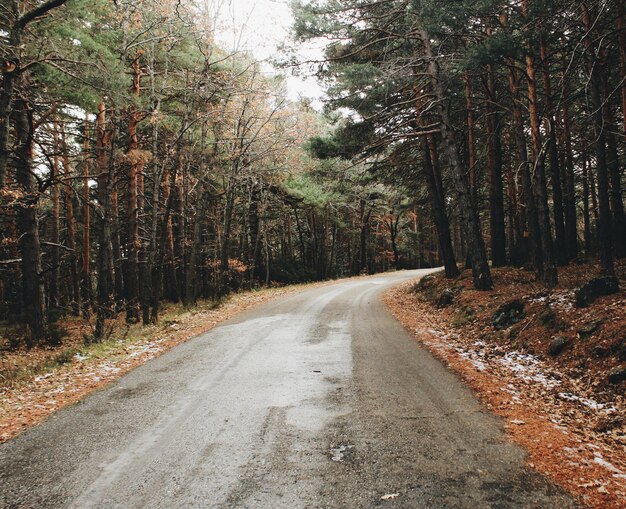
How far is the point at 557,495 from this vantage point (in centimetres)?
324

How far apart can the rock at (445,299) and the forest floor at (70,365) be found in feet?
24.0

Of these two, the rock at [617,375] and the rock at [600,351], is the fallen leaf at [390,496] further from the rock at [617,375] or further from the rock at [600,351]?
the rock at [600,351]

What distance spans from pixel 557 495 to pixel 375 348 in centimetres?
506

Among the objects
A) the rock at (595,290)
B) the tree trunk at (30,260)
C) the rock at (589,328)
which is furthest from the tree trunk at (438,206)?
the tree trunk at (30,260)

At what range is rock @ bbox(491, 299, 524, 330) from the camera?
8.82m

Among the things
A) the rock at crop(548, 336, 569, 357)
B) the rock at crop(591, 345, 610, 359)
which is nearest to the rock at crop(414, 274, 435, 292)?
the rock at crop(548, 336, 569, 357)

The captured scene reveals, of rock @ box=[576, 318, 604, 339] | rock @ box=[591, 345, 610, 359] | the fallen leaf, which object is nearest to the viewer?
the fallen leaf

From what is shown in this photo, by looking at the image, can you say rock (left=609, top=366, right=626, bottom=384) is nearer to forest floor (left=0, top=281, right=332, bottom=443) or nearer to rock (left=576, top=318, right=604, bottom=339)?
rock (left=576, top=318, right=604, bottom=339)

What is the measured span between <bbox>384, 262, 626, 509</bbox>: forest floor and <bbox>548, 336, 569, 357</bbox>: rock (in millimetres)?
17

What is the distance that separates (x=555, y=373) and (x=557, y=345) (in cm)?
81

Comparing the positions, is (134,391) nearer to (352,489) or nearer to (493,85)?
(352,489)

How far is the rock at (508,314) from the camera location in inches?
347

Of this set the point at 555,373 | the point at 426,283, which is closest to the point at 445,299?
the point at 426,283

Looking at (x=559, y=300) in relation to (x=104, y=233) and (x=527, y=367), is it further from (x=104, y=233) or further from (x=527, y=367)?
(x=104, y=233)
